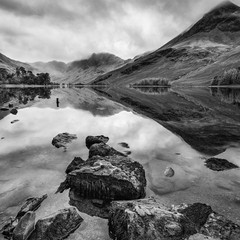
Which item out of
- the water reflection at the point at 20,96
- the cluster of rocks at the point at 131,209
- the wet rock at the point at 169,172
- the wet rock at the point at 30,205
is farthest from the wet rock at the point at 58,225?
the water reflection at the point at 20,96

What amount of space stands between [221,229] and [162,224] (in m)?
2.65

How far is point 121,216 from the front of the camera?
10031mm

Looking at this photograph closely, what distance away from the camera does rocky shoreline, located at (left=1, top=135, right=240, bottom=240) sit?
30.7 ft

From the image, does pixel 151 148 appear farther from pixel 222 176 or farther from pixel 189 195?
pixel 189 195

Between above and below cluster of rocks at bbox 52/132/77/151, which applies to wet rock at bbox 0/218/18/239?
above

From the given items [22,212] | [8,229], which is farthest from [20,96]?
[8,229]

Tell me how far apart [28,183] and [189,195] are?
10.0 meters

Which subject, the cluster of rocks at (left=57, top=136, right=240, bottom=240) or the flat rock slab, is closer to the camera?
the flat rock slab

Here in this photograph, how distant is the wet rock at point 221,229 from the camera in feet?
31.3

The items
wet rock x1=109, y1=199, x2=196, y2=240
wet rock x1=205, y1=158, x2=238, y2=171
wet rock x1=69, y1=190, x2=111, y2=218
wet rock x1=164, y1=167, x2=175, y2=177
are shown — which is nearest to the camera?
wet rock x1=109, y1=199, x2=196, y2=240

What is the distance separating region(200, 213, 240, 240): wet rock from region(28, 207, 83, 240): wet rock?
220 inches

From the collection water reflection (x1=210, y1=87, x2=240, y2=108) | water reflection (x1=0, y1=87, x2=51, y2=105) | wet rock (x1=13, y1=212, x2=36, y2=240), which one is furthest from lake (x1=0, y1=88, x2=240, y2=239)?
water reflection (x1=0, y1=87, x2=51, y2=105)

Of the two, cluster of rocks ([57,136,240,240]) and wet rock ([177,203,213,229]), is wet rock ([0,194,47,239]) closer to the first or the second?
cluster of rocks ([57,136,240,240])

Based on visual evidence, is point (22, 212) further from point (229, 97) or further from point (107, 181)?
point (229, 97)
